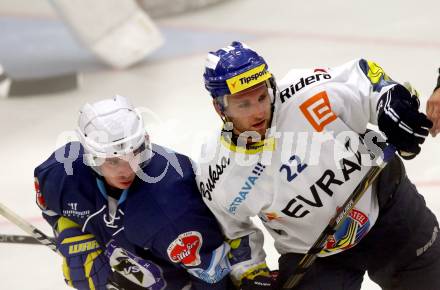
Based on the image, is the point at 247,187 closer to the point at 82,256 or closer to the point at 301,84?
the point at 301,84

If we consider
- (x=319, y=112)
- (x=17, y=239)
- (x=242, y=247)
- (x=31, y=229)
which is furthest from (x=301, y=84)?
(x=17, y=239)

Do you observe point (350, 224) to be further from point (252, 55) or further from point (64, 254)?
point (64, 254)

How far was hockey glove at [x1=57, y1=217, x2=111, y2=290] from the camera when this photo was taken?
2367 millimetres

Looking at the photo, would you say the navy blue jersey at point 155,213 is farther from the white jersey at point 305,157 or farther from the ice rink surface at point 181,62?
the ice rink surface at point 181,62

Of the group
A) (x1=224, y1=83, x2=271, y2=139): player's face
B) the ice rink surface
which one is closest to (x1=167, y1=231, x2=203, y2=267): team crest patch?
(x1=224, y1=83, x2=271, y2=139): player's face

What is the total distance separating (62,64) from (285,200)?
12.5 ft

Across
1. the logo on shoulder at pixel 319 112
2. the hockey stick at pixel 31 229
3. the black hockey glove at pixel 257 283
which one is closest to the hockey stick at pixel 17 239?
the hockey stick at pixel 31 229

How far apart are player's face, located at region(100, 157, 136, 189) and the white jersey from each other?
207mm

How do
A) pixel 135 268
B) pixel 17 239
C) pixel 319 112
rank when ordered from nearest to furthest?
pixel 319 112 → pixel 135 268 → pixel 17 239

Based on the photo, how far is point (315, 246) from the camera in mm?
2172

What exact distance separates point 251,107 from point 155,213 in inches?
16.8

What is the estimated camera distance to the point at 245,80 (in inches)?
77.8

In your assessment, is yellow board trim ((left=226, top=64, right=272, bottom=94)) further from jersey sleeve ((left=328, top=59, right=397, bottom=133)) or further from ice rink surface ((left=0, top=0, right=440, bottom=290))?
ice rink surface ((left=0, top=0, right=440, bottom=290))

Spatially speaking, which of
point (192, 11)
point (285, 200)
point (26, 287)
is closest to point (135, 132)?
point (285, 200)
